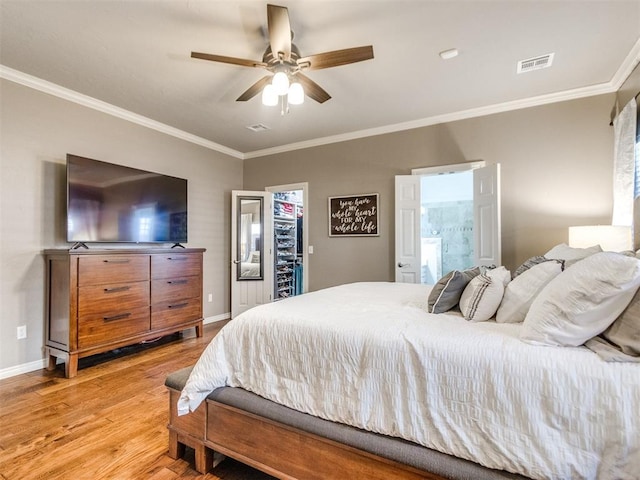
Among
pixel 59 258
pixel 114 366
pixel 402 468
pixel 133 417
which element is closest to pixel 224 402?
pixel 402 468

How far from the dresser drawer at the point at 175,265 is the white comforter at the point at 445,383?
7.20 feet

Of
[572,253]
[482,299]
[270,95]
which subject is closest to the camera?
[482,299]

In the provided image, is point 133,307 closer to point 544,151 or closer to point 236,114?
point 236,114

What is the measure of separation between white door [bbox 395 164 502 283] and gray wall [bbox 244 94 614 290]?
0.71 ft

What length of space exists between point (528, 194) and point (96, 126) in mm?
4738

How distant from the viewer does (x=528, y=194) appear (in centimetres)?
343

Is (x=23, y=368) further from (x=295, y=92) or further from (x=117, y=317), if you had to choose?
(x=295, y=92)

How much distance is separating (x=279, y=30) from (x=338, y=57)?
16.3 inches

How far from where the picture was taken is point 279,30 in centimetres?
196

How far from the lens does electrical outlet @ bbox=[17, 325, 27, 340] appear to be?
9.48 feet

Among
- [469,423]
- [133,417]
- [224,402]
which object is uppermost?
[469,423]

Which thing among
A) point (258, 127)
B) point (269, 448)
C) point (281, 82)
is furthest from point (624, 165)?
point (258, 127)

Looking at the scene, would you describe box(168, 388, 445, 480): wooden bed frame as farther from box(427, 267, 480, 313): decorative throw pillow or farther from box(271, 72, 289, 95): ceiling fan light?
box(271, 72, 289, 95): ceiling fan light

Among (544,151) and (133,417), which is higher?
(544,151)
